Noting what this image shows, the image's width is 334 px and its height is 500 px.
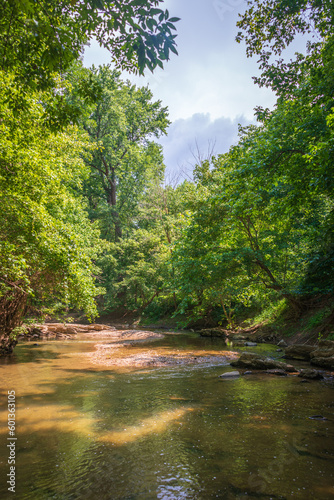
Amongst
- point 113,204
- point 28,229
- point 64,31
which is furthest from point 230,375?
point 113,204

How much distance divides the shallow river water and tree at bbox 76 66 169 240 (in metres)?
29.2

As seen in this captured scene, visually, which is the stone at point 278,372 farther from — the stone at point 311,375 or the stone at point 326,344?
the stone at point 326,344

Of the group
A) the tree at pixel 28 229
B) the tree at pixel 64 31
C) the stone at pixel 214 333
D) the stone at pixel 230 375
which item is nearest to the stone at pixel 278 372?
the stone at pixel 230 375

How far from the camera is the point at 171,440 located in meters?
3.77

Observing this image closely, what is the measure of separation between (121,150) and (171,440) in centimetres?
3363

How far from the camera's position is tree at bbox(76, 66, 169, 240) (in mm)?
31453

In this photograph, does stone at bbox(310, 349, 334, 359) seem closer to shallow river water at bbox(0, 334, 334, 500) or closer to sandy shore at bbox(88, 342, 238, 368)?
shallow river water at bbox(0, 334, 334, 500)

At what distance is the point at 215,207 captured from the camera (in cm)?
1494

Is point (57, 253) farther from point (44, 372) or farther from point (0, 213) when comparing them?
point (44, 372)

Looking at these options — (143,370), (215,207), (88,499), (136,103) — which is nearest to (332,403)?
(88,499)

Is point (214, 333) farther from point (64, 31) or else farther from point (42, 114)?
point (64, 31)

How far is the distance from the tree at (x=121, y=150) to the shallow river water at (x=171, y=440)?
29.2 metres

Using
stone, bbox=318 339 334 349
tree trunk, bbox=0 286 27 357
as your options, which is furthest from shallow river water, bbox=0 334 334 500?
tree trunk, bbox=0 286 27 357

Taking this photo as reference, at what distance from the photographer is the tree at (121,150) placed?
31.5 m
